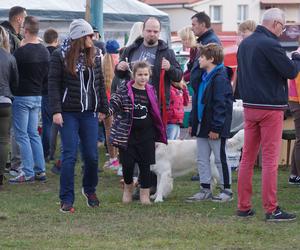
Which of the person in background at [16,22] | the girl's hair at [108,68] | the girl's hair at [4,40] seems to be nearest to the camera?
the girl's hair at [4,40]

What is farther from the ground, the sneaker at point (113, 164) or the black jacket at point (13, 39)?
the black jacket at point (13, 39)

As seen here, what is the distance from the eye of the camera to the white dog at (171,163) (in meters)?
9.02

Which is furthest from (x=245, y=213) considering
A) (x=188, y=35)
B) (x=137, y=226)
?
(x=188, y=35)

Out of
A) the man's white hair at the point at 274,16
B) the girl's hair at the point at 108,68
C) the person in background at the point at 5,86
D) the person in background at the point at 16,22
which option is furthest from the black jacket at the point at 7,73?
the man's white hair at the point at 274,16

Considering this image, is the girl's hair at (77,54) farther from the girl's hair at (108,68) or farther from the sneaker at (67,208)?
the girl's hair at (108,68)

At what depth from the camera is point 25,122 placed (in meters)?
10.3

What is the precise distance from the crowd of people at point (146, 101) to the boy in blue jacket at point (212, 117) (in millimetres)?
10

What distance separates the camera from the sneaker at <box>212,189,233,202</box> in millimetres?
8805

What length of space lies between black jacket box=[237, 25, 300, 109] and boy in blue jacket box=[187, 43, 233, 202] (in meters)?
1.12

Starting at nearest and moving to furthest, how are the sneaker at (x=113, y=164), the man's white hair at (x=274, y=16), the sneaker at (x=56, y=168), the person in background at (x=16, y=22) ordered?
the man's white hair at (x=274, y=16) → the sneaker at (x=56, y=168) → the person in background at (x=16, y=22) → the sneaker at (x=113, y=164)

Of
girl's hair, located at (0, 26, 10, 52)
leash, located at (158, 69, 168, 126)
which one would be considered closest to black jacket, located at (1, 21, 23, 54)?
girl's hair, located at (0, 26, 10, 52)

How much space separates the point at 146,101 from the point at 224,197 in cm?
133

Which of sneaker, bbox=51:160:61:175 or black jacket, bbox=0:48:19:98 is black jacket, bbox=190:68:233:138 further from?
sneaker, bbox=51:160:61:175

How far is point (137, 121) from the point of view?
853cm
